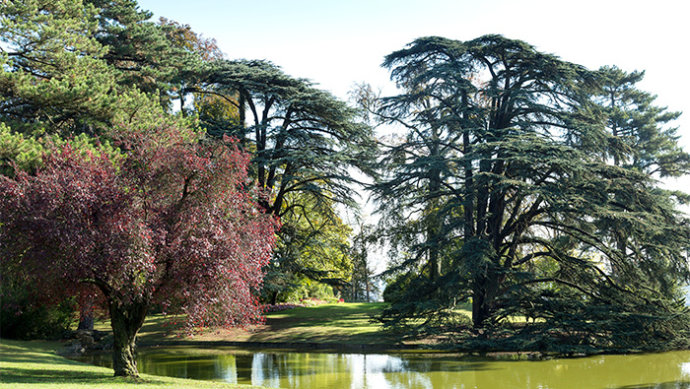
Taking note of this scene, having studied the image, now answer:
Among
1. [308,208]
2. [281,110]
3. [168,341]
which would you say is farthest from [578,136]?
[168,341]

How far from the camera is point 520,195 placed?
21578mm

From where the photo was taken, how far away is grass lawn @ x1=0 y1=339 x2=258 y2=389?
11.0 meters

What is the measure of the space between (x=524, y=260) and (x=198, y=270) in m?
14.5

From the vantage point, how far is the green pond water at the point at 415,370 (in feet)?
47.6

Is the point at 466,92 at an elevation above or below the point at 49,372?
above

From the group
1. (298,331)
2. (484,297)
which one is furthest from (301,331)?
(484,297)

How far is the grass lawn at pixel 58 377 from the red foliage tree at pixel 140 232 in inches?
34.3

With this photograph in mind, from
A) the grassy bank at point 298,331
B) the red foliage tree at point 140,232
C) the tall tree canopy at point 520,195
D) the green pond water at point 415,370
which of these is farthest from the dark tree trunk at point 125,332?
the tall tree canopy at point 520,195

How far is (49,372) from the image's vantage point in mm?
13508

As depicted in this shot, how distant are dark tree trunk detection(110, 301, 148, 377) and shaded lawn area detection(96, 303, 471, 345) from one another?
7991 mm

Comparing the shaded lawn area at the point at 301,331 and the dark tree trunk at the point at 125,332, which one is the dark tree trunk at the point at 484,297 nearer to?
the shaded lawn area at the point at 301,331

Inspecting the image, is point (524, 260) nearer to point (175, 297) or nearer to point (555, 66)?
point (555, 66)

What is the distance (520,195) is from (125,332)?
48.5 feet

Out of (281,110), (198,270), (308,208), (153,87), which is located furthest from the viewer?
(308,208)
